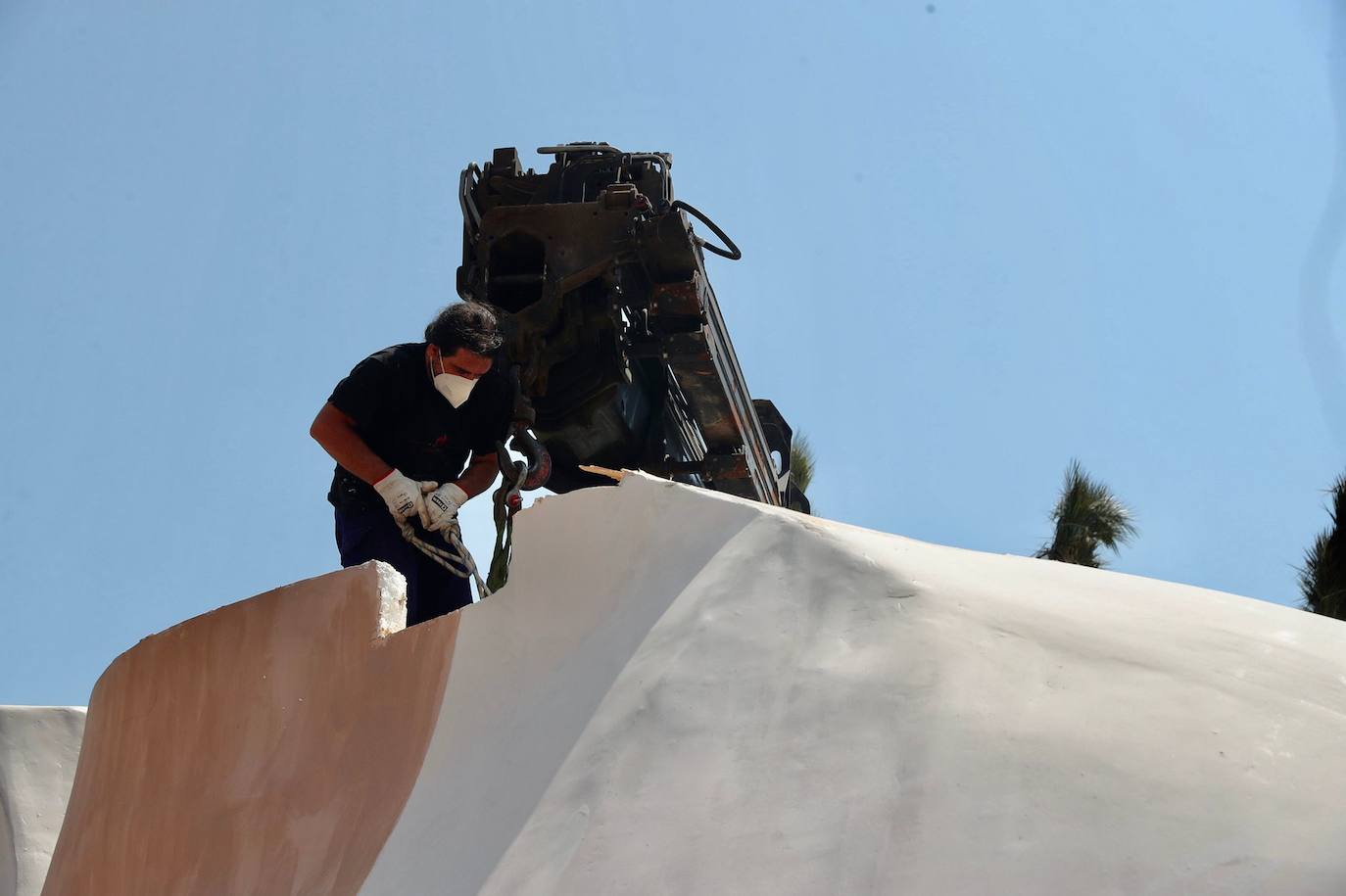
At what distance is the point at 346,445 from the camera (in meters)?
4.07

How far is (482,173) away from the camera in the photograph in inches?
239

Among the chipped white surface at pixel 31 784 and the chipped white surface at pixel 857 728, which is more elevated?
the chipped white surface at pixel 857 728

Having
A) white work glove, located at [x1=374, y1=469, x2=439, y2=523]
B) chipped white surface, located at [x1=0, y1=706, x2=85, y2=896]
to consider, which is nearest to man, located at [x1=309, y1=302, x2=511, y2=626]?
white work glove, located at [x1=374, y1=469, x2=439, y2=523]

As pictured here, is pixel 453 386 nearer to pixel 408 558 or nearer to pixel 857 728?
pixel 408 558

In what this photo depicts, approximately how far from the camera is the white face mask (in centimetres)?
424

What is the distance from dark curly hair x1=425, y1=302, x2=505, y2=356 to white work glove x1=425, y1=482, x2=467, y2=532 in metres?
0.42

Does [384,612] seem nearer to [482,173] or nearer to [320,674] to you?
[320,674]

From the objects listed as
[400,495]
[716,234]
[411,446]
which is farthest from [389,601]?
[716,234]

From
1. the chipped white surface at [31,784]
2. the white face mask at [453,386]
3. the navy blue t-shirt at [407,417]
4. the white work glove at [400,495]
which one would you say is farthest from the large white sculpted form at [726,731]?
the chipped white surface at [31,784]

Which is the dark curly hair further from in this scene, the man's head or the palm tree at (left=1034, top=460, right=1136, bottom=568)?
the palm tree at (left=1034, top=460, right=1136, bottom=568)

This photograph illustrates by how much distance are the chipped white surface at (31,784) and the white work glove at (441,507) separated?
118 inches

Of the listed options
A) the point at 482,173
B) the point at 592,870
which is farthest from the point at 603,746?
the point at 482,173

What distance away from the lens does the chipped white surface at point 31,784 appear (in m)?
5.96

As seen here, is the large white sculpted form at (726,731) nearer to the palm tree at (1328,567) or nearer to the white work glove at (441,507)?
the white work glove at (441,507)
